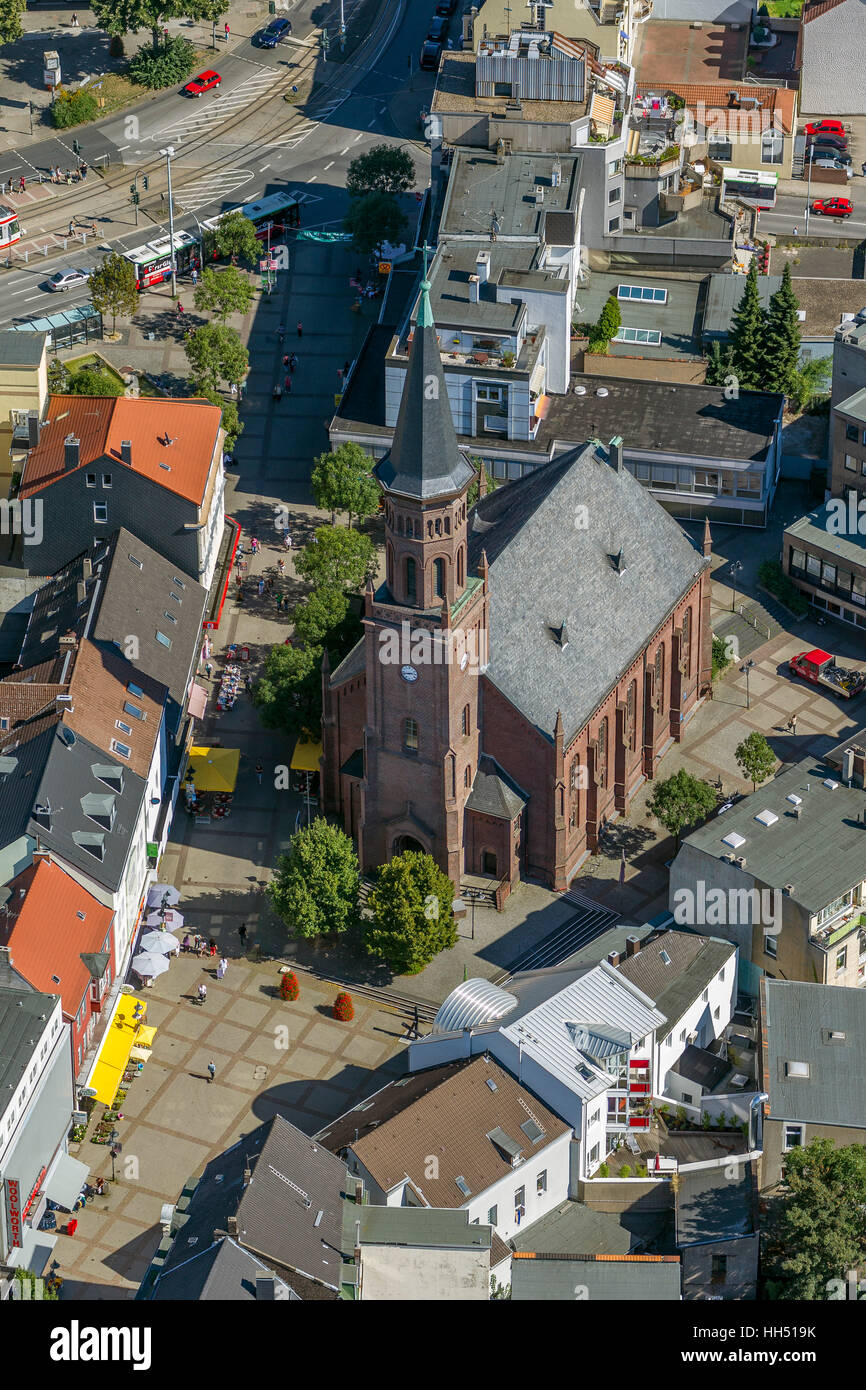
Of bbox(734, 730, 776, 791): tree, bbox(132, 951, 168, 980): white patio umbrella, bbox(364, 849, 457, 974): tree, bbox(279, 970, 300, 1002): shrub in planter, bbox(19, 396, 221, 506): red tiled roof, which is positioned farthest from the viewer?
bbox(19, 396, 221, 506): red tiled roof

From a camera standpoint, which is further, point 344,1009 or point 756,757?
point 756,757

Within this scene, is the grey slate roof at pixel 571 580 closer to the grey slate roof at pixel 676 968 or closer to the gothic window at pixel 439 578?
the gothic window at pixel 439 578

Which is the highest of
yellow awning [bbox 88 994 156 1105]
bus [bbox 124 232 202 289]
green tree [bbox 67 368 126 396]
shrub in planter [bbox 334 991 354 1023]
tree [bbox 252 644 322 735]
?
bus [bbox 124 232 202 289]

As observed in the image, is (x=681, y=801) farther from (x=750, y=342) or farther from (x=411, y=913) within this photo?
(x=750, y=342)

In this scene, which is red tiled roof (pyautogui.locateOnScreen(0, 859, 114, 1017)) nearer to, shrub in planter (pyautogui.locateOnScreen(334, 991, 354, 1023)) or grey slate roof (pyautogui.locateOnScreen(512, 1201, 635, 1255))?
shrub in planter (pyautogui.locateOnScreen(334, 991, 354, 1023))

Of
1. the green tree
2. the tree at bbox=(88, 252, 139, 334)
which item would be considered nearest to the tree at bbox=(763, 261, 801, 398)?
the green tree

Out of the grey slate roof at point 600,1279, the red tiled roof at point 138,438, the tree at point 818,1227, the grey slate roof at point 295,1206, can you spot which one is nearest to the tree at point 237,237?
the red tiled roof at point 138,438

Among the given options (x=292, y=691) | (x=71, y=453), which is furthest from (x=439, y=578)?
(x=71, y=453)
